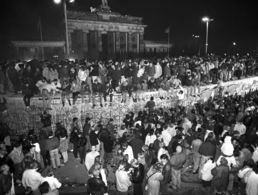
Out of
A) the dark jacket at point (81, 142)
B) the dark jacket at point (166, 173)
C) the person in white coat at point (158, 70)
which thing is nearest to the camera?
the dark jacket at point (166, 173)

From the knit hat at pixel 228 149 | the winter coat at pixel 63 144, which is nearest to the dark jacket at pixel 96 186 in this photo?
the knit hat at pixel 228 149

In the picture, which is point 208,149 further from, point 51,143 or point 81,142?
point 51,143

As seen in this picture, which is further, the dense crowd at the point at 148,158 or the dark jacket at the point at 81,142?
the dark jacket at the point at 81,142

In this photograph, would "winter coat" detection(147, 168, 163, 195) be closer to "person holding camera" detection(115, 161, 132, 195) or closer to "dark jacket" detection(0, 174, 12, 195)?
"person holding camera" detection(115, 161, 132, 195)

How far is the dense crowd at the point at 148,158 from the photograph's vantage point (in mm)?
7016

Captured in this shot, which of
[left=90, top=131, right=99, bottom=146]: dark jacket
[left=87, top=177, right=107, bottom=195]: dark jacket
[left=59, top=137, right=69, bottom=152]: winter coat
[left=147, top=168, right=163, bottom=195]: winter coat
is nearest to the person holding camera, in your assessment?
[left=147, top=168, right=163, bottom=195]: winter coat

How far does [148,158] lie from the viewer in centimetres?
872

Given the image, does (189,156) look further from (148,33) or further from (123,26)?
(148,33)

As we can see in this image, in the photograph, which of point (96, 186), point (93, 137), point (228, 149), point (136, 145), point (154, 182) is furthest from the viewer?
point (93, 137)

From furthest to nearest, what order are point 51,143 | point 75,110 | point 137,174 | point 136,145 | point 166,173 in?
1. point 75,110
2. point 51,143
3. point 136,145
4. point 166,173
5. point 137,174

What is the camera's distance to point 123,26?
46.0m

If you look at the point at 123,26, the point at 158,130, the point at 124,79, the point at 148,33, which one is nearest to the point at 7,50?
the point at 123,26

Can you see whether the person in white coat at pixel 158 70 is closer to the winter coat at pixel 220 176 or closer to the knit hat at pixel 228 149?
the knit hat at pixel 228 149

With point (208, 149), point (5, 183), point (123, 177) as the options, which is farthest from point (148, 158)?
point (5, 183)
